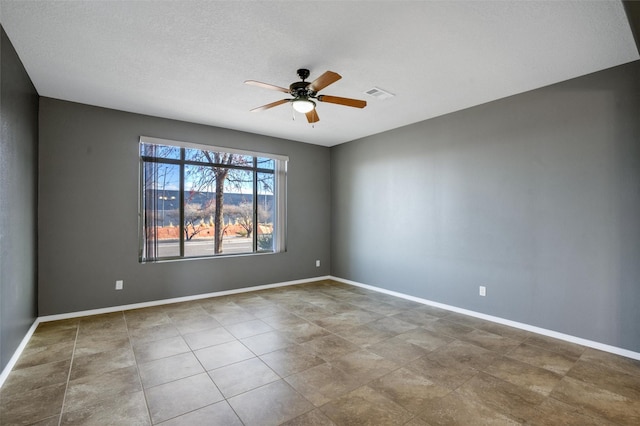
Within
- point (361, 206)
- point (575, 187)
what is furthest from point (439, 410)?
point (361, 206)

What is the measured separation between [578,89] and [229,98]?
388cm

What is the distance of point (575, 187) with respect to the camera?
329cm

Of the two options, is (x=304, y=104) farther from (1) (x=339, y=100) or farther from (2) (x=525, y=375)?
(2) (x=525, y=375)

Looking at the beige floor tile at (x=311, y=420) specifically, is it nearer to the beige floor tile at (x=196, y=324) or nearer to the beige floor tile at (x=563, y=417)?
the beige floor tile at (x=563, y=417)

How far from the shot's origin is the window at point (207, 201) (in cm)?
456

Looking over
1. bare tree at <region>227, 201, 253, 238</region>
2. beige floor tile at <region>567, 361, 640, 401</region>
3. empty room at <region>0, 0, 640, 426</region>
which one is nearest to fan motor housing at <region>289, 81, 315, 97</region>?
empty room at <region>0, 0, 640, 426</region>

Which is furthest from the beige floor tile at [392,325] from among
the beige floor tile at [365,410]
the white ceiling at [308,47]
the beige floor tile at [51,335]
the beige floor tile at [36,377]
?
the beige floor tile at [51,335]

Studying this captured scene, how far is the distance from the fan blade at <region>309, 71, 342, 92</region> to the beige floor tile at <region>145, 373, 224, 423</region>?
8.52 ft

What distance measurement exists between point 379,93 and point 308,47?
1.28 m

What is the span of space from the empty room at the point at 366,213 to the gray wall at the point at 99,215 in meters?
0.03

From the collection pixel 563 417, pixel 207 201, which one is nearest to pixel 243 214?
pixel 207 201

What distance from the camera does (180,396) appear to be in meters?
2.25

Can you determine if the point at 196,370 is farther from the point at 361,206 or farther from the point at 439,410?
the point at 361,206

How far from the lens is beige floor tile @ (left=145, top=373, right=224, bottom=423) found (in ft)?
6.82
